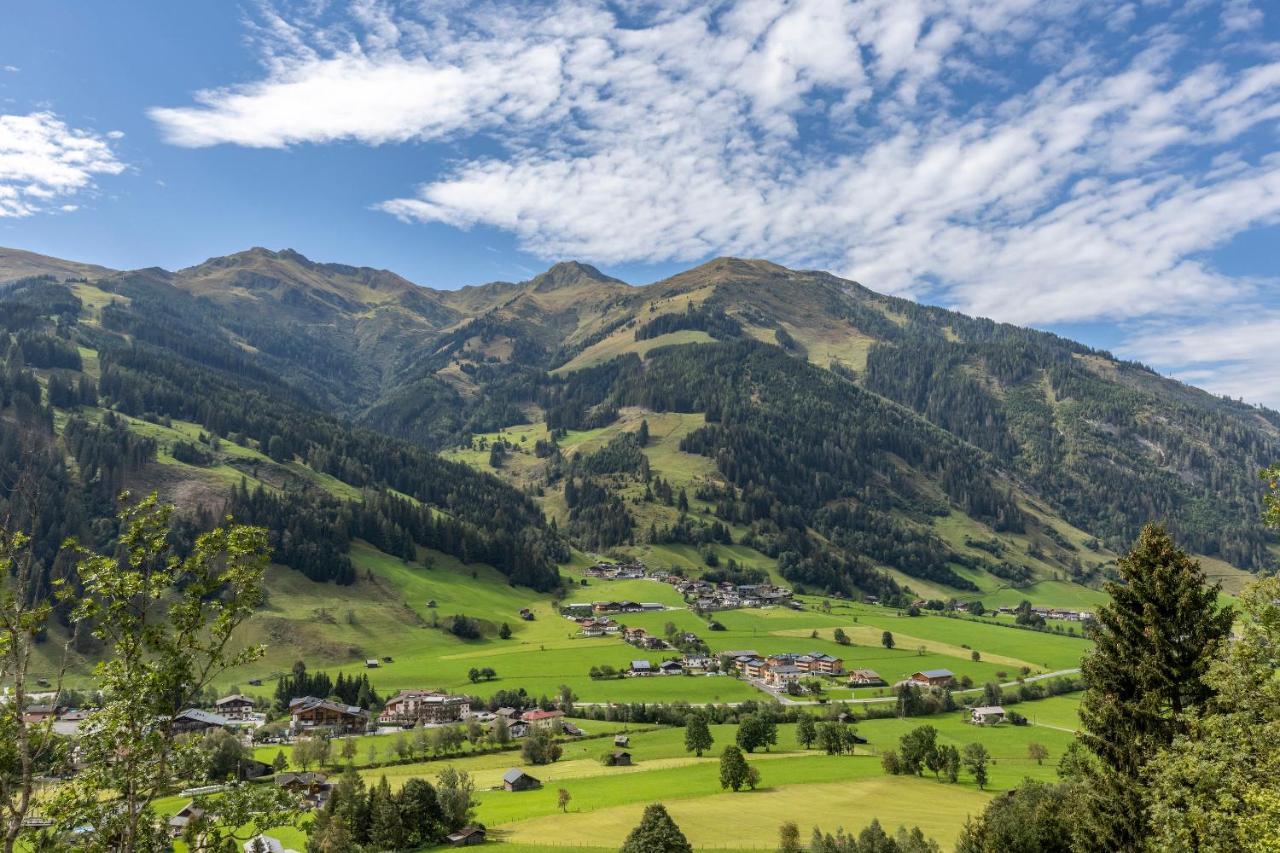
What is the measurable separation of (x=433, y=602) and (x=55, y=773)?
186810 millimetres

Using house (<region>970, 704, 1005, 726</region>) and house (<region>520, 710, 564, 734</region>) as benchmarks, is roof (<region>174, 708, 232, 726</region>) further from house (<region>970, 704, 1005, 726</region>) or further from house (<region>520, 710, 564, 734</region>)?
house (<region>970, 704, 1005, 726</region>)

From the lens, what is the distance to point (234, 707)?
124 m

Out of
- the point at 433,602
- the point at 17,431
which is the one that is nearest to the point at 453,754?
the point at 433,602

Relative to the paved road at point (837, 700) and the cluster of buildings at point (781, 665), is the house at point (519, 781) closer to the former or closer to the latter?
the paved road at point (837, 700)

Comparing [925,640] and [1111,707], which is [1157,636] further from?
[925,640]

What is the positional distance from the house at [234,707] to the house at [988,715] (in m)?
122

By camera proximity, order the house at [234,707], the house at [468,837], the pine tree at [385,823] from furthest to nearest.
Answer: the house at [234,707]
the house at [468,837]
the pine tree at [385,823]

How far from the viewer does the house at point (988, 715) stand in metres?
123

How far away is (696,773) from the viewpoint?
91375mm

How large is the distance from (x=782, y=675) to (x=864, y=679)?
17.6 m

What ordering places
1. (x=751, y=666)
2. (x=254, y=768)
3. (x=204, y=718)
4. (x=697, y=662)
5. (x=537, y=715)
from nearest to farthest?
(x=254, y=768) → (x=204, y=718) → (x=537, y=715) → (x=751, y=666) → (x=697, y=662)

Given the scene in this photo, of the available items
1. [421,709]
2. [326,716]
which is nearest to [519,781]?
[421,709]

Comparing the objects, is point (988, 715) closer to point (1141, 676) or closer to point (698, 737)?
point (698, 737)

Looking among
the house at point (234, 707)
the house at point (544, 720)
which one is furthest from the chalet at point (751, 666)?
the house at point (234, 707)
